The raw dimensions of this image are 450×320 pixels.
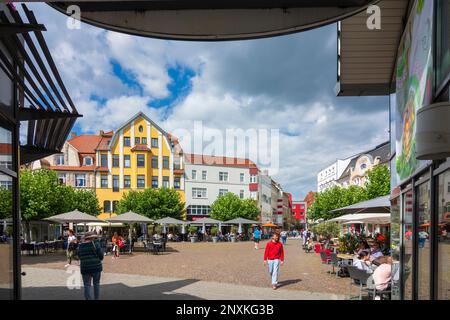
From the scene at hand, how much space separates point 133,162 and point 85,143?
9941 mm

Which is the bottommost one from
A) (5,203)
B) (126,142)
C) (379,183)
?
(379,183)

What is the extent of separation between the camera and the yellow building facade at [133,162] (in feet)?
183

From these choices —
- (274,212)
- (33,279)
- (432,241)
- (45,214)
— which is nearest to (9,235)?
(432,241)

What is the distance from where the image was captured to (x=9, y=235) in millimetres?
5598

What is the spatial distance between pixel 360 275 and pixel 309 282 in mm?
3316

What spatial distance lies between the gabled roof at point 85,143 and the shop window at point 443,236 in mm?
57752

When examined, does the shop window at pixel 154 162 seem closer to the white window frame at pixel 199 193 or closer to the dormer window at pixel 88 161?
the white window frame at pixel 199 193

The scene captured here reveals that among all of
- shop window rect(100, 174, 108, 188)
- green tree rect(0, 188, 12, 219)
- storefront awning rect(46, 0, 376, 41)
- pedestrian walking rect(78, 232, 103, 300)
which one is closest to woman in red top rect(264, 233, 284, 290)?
pedestrian walking rect(78, 232, 103, 300)

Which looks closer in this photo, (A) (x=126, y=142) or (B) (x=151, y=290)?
(B) (x=151, y=290)

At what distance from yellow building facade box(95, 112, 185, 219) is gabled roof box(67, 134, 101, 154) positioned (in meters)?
2.99

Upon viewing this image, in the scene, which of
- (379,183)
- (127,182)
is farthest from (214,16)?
(127,182)

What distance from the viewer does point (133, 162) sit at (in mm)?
56531

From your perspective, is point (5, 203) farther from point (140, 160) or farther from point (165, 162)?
point (165, 162)

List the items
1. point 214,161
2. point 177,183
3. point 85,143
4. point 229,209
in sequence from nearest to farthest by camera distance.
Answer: point 229,209 → point 177,183 → point 85,143 → point 214,161
